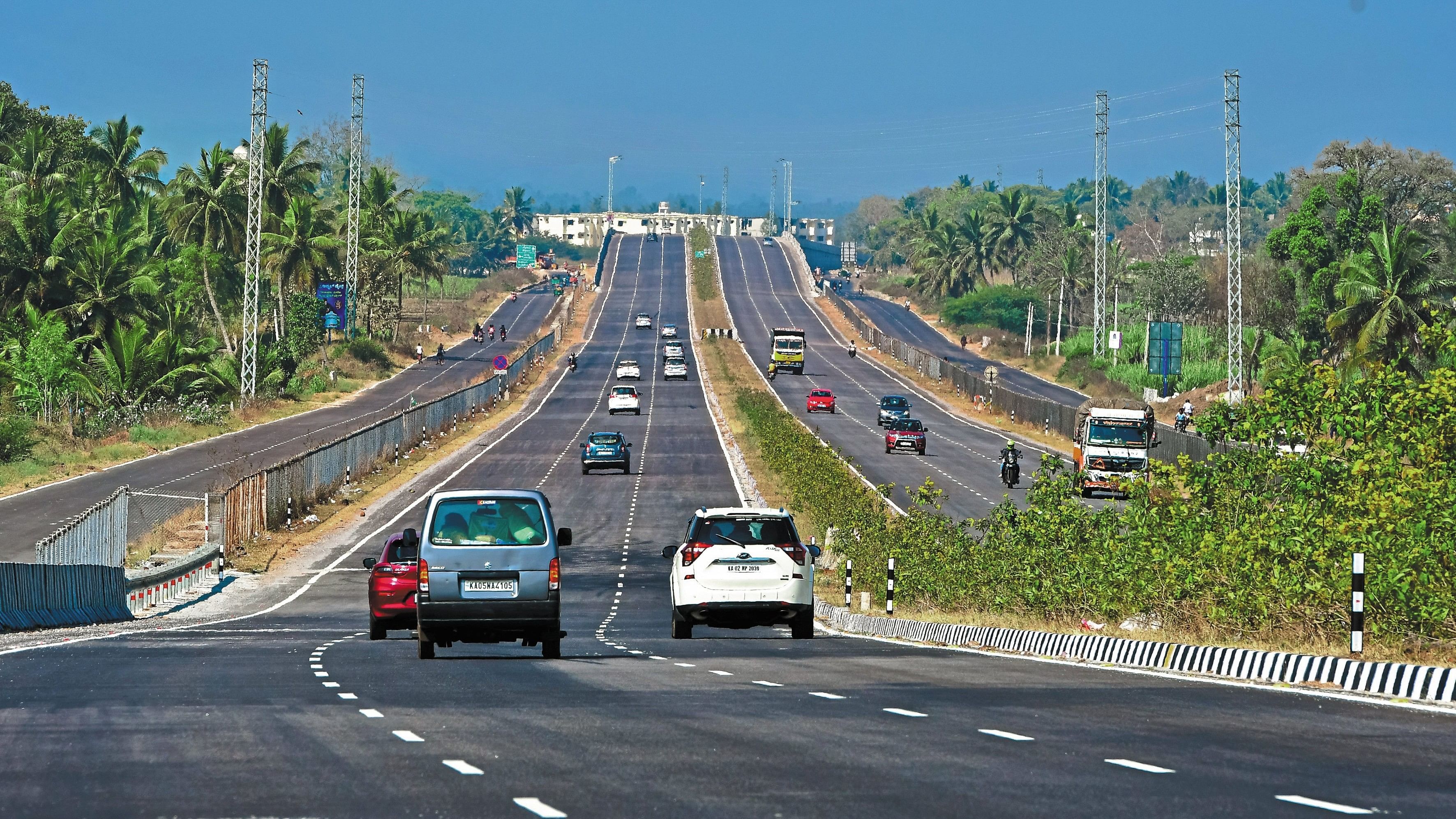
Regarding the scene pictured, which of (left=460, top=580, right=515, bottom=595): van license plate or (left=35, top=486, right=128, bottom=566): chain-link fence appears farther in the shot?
(left=35, top=486, right=128, bottom=566): chain-link fence

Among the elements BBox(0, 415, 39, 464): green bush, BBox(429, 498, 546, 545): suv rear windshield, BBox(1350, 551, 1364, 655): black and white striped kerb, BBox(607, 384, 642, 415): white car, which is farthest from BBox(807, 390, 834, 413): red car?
BBox(1350, 551, 1364, 655): black and white striped kerb

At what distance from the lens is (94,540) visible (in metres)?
34.3

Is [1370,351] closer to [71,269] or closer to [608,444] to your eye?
[608,444]

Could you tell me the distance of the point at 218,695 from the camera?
1374cm

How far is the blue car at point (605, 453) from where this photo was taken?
59719mm

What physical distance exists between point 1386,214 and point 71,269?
75.5m

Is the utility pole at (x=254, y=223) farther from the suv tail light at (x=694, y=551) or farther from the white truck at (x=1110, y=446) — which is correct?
the suv tail light at (x=694, y=551)

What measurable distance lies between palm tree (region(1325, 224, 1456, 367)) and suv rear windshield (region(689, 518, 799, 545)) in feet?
203

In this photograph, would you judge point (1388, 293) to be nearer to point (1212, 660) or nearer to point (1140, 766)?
point (1212, 660)

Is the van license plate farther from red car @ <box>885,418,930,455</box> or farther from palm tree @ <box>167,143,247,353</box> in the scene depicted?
palm tree @ <box>167,143,247,353</box>

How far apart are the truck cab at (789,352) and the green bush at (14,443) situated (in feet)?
174

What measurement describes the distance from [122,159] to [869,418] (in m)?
63.3

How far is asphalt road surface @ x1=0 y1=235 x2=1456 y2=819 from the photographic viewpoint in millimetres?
8164

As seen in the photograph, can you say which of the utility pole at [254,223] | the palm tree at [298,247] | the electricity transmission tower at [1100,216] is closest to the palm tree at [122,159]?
the palm tree at [298,247]
